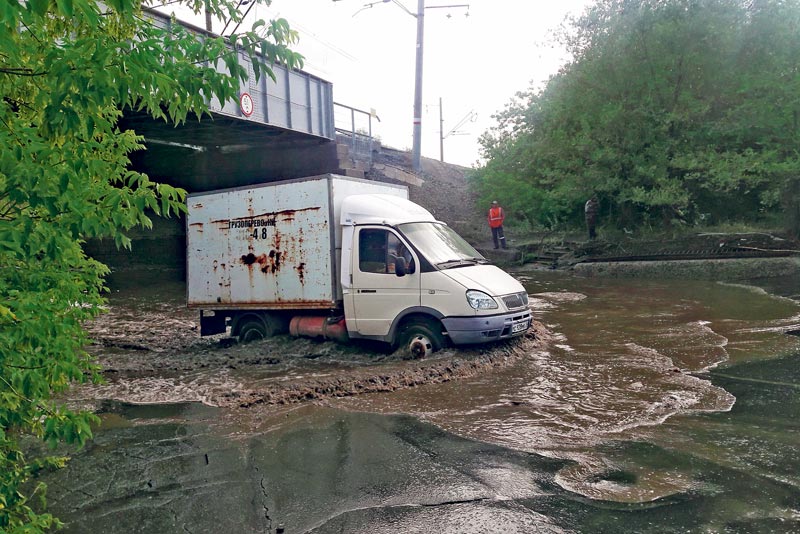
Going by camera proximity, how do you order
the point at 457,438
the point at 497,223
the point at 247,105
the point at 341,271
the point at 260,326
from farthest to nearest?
the point at 497,223 → the point at 247,105 → the point at 260,326 → the point at 341,271 → the point at 457,438

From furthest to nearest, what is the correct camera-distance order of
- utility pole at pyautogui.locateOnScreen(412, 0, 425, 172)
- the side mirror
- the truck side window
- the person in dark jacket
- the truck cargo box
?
utility pole at pyautogui.locateOnScreen(412, 0, 425, 172)
the person in dark jacket
the truck cargo box
the truck side window
the side mirror

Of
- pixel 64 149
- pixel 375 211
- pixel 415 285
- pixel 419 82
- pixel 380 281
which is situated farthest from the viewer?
pixel 419 82

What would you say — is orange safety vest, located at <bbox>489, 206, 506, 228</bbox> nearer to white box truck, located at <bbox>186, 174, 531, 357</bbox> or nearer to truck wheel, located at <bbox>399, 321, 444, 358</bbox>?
white box truck, located at <bbox>186, 174, 531, 357</bbox>

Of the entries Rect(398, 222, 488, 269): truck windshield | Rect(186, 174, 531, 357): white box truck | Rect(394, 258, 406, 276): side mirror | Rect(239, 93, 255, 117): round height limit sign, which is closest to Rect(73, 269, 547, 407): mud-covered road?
Rect(186, 174, 531, 357): white box truck

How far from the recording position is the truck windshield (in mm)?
8797

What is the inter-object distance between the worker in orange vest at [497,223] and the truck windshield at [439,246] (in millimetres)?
15079

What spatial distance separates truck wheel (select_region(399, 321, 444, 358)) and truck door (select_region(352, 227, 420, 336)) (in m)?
0.31

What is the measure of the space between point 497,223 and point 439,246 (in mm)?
16313

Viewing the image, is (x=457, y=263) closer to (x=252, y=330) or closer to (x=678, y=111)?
(x=252, y=330)

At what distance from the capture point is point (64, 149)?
9.44 ft

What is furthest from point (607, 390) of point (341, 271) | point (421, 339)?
point (341, 271)

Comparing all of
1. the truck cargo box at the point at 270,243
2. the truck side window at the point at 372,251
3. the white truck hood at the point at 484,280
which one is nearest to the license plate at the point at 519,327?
the white truck hood at the point at 484,280

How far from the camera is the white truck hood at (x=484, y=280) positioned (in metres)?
8.37

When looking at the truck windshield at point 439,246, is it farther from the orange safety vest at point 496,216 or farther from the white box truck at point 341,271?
the orange safety vest at point 496,216
